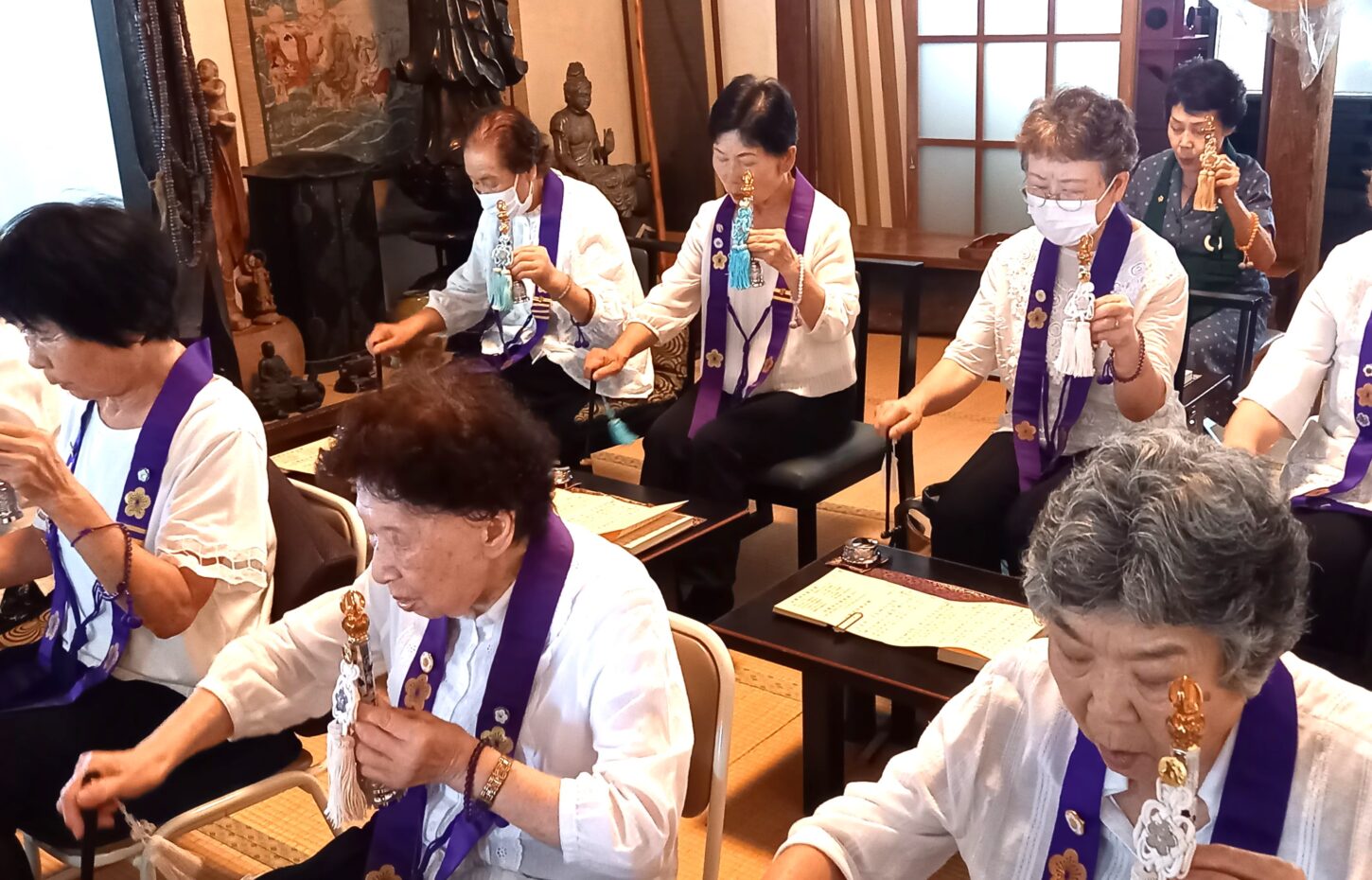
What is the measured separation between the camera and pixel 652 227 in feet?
20.2

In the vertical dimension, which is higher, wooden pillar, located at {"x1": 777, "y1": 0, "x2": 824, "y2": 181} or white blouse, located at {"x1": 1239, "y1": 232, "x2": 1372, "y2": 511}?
wooden pillar, located at {"x1": 777, "y1": 0, "x2": 824, "y2": 181}

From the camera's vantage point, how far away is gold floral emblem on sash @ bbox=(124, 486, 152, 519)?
1.79m

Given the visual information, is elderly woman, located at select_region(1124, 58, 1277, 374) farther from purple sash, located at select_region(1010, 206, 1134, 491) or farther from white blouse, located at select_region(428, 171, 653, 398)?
white blouse, located at select_region(428, 171, 653, 398)

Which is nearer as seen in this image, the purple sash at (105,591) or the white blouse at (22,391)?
the purple sash at (105,591)

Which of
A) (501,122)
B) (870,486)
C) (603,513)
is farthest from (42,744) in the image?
(870,486)

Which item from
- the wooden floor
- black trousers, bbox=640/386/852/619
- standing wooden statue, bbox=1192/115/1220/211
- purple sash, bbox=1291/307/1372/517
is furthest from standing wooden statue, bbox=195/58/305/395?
purple sash, bbox=1291/307/1372/517

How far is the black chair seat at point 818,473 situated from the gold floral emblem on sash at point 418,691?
161 cm

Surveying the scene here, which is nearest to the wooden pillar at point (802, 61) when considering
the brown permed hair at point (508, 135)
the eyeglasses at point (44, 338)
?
the brown permed hair at point (508, 135)

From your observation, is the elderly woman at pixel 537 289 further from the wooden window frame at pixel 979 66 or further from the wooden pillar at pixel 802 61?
the wooden window frame at pixel 979 66

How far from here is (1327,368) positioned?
2.39m

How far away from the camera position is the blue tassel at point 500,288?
341 cm

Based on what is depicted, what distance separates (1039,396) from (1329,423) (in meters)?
0.54

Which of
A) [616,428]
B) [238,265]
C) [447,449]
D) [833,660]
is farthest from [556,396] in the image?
[447,449]

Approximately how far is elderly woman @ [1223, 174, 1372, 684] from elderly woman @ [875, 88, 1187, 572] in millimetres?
235
